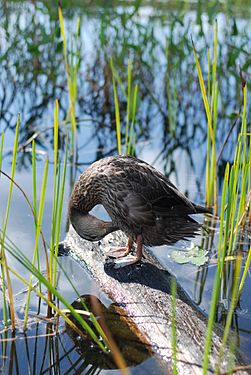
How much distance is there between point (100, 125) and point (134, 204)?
3225 millimetres

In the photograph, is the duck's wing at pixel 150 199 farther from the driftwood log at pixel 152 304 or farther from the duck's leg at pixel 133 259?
the driftwood log at pixel 152 304

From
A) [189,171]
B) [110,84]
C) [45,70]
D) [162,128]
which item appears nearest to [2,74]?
[45,70]

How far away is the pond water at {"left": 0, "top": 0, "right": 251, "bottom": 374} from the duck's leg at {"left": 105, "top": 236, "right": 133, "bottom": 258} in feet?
0.59

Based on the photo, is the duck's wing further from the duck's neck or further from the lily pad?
the lily pad

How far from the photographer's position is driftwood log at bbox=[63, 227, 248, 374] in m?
2.17

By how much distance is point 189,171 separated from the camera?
194 inches

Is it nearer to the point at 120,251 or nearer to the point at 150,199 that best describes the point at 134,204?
the point at 150,199

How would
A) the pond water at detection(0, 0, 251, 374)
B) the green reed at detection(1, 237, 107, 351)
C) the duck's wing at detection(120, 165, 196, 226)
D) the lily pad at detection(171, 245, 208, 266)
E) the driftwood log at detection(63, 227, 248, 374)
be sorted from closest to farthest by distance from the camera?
the green reed at detection(1, 237, 107, 351)
the driftwood log at detection(63, 227, 248, 374)
the pond water at detection(0, 0, 251, 374)
the duck's wing at detection(120, 165, 196, 226)
the lily pad at detection(171, 245, 208, 266)

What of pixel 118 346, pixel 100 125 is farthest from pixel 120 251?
pixel 100 125

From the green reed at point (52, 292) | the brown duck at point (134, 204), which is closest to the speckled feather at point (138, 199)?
the brown duck at point (134, 204)

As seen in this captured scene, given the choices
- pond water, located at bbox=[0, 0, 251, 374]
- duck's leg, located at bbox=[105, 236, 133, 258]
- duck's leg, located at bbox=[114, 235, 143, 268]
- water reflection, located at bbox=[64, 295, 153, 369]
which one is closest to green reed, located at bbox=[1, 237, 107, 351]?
water reflection, located at bbox=[64, 295, 153, 369]

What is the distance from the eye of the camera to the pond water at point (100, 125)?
2414 millimetres

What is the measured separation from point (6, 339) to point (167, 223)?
100 centimetres

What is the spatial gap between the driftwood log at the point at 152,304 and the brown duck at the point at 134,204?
0.10m
